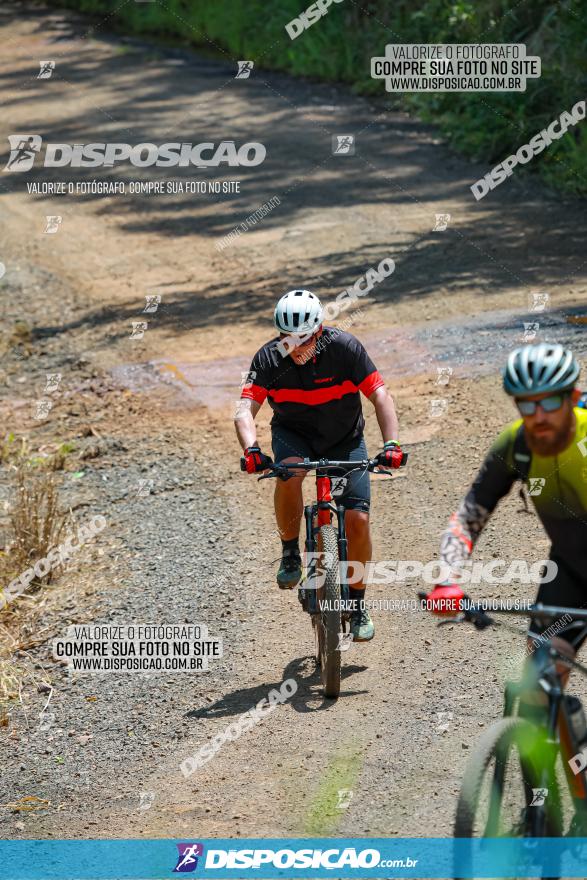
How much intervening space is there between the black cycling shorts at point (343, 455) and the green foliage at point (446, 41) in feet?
39.9

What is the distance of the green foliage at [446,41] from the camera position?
19.0m

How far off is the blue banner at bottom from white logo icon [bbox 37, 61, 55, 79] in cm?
2711

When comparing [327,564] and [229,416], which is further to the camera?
[229,416]

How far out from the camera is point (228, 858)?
5996mm

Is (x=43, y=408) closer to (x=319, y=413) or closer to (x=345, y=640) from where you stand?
(x=345, y=640)

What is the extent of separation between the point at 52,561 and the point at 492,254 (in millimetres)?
9044

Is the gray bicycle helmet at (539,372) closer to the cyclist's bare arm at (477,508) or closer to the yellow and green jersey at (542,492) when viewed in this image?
the yellow and green jersey at (542,492)

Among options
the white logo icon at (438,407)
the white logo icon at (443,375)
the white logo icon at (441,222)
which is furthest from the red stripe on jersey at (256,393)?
the white logo icon at (441,222)

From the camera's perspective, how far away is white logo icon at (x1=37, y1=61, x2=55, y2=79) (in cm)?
3042

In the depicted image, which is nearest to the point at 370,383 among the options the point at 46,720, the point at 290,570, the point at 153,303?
the point at 290,570

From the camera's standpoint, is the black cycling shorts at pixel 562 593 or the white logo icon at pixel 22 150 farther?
the white logo icon at pixel 22 150

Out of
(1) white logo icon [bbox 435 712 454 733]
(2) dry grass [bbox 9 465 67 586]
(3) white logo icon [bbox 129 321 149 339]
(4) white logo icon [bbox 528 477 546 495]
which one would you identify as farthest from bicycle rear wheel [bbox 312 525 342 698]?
(3) white logo icon [bbox 129 321 149 339]

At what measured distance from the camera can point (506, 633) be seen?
8.08 meters

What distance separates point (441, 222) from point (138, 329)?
526 centimetres
